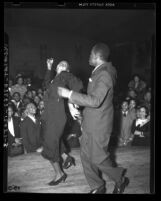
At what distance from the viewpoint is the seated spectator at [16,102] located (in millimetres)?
1634

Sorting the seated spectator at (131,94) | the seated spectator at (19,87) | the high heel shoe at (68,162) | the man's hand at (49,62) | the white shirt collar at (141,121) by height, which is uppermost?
the man's hand at (49,62)

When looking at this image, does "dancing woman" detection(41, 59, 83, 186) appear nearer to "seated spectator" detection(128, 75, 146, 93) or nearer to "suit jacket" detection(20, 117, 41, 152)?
"suit jacket" detection(20, 117, 41, 152)

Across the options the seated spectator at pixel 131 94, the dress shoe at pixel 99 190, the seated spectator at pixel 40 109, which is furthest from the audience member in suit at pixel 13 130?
the seated spectator at pixel 131 94

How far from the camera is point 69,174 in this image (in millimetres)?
1643

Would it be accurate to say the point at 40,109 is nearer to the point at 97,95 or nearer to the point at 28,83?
the point at 28,83

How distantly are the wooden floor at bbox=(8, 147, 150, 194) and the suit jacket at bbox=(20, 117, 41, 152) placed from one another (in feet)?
0.17

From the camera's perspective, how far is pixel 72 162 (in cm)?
164

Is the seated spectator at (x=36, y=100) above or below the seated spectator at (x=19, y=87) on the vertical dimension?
Result: below

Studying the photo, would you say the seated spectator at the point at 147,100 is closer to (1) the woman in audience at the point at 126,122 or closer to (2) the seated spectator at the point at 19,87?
(1) the woman in audience at the point at 126,122

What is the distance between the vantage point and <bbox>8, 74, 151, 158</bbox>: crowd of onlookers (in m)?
1.63

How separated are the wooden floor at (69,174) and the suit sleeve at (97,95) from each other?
29 cm

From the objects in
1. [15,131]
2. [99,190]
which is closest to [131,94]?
[99,190]

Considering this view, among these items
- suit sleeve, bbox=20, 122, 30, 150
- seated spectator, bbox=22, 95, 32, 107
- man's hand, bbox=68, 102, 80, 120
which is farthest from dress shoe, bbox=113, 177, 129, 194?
seated spectator, bbox=22, 95, 32, 107

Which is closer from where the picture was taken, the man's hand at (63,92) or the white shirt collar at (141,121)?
the man's hand at (63,92)
